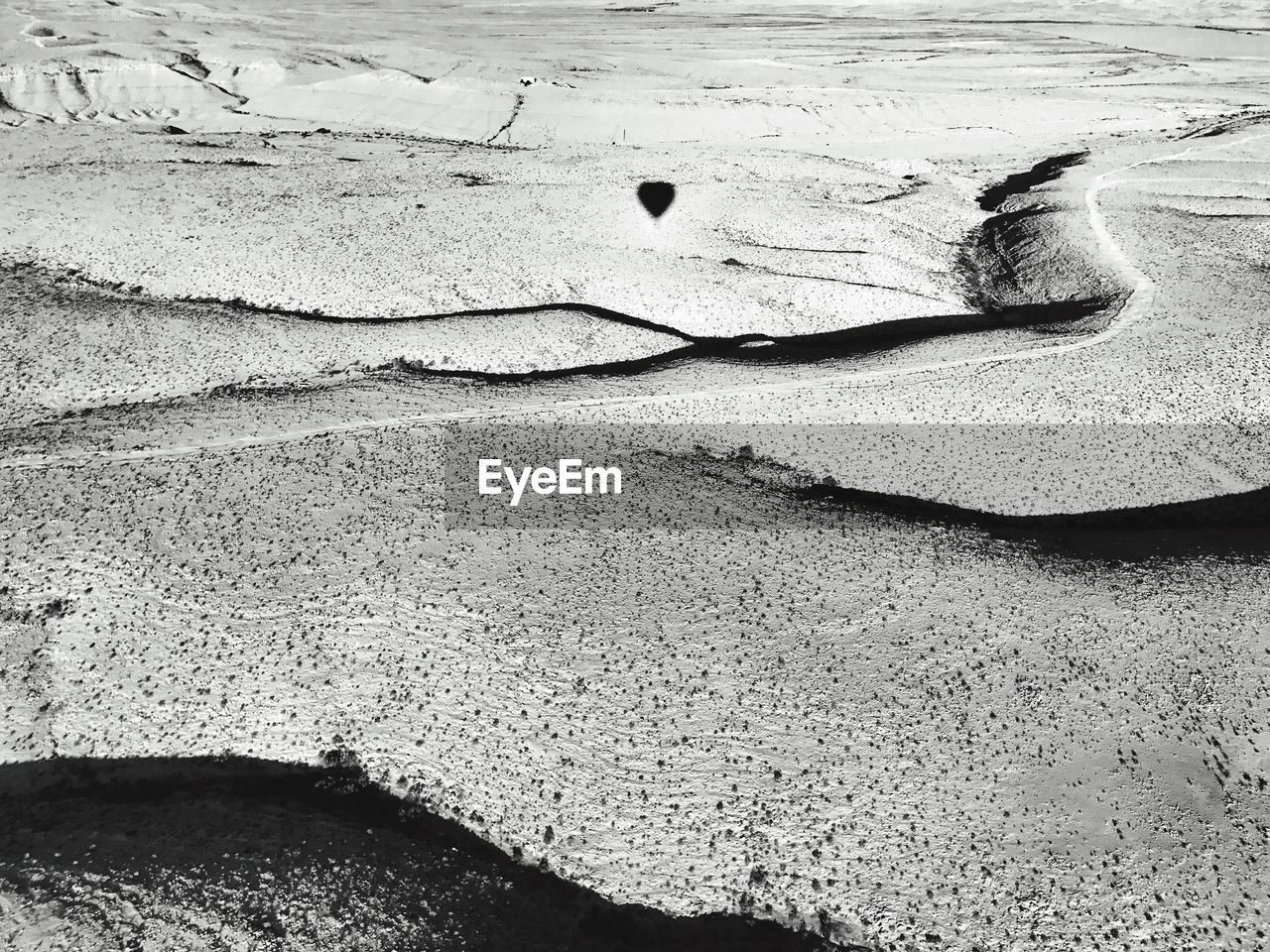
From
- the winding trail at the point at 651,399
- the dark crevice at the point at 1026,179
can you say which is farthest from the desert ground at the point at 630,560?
the dark crevice at the point at 1026,179

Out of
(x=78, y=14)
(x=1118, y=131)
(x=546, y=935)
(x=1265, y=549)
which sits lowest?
(x=546, y=935)

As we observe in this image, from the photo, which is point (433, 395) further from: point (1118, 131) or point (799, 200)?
point (1118, 131)

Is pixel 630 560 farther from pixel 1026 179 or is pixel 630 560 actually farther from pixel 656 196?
pixel 1026 179

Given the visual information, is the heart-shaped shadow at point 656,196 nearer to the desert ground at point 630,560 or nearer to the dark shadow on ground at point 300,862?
the desert ground at point 630,560

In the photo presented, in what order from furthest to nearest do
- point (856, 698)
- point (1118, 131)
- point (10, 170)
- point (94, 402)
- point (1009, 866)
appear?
point (1118, 131) → point (10, 170) → point (94, 402) → point (856, 698) → point (1009, 866)

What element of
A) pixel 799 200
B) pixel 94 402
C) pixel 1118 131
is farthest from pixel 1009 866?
pixel 1118 131

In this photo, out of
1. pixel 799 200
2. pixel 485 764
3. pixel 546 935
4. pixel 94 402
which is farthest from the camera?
pixel 799 200
